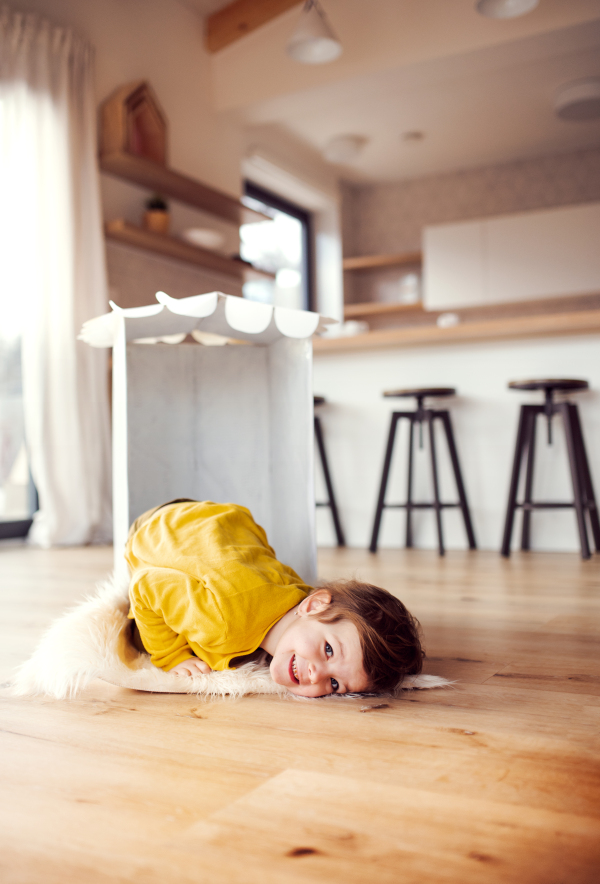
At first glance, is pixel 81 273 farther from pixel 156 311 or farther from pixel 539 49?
pixel 539 49

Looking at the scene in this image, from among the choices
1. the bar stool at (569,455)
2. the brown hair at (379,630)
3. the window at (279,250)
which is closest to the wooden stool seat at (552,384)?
the bar stool at (569,455)

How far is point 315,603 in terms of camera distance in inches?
51.4

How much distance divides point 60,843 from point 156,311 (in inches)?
51.5

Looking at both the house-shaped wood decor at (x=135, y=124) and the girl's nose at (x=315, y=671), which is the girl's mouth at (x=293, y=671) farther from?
the house-shaped wood decor at (x=135, y=124)

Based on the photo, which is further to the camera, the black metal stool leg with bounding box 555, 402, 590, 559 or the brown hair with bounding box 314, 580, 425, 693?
the black metal stool leg with bounding box 555, 402, 590, 559

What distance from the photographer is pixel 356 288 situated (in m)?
7.15

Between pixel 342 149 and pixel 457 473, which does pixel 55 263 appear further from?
pixel 342 149

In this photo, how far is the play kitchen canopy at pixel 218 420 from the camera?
6.64 feet

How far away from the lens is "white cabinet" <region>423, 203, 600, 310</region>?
231 inches

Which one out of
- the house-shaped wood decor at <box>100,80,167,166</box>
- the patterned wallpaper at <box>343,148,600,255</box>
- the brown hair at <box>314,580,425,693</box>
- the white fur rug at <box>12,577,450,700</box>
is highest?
the patterned wallpaper at <box>343,148,600,255</box>

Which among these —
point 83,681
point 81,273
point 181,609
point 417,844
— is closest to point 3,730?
point 83,681

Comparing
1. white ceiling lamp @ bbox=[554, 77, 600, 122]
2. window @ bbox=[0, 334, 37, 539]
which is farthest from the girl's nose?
white ceiling lamp @ bbox=[554, 77, 600, 122]

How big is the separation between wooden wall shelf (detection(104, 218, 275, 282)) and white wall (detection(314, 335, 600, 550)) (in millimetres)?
1279

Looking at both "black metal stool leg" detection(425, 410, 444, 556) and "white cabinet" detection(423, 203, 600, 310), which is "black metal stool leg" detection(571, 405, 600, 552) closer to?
"black metal stool leg" detection(425, 410, 444, 556)
